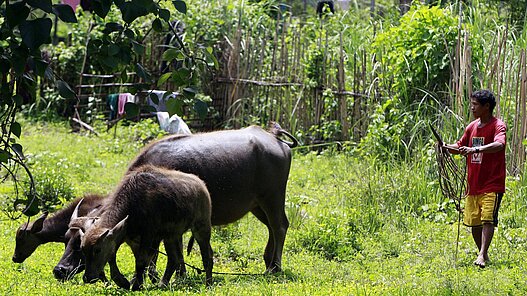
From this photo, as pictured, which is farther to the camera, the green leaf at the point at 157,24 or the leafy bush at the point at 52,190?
the leafy bush at the point at 52,190

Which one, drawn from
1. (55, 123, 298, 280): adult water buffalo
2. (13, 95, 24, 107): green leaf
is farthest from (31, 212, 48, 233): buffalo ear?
(13, 95, 24, 107): green leaf

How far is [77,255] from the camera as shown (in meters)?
6.84

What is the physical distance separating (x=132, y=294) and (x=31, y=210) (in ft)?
4.41

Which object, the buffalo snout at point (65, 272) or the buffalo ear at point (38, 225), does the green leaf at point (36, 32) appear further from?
the buffalo ear at point (38, 225)

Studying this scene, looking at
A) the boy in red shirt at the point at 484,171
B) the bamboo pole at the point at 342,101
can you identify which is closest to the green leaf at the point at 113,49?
the boy in red shirt at the point at 484,171

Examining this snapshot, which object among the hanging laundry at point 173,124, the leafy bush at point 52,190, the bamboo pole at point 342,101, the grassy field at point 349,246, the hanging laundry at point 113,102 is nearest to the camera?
the grassy field at point 349,246

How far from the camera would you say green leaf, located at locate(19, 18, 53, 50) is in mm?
3729

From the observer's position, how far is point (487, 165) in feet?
25.3

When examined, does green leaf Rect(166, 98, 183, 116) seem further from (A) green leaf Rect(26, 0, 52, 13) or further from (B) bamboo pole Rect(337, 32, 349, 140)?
(B) bamboo pole Rect(337, 32, 349, 140)

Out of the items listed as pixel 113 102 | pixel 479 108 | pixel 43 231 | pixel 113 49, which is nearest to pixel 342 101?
pixel 113 102

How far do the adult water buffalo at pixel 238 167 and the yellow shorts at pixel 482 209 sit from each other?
5.51 feet

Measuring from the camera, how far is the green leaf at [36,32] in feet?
12.2

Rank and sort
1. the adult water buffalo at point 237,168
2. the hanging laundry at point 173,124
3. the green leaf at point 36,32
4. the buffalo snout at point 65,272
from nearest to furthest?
the green leaf at point 36,32, the buffalo snout at point 65,272, the adult water buffalo at point 237,168, the hanging laundry at point 173,124

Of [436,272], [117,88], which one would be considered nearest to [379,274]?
[436,272]
